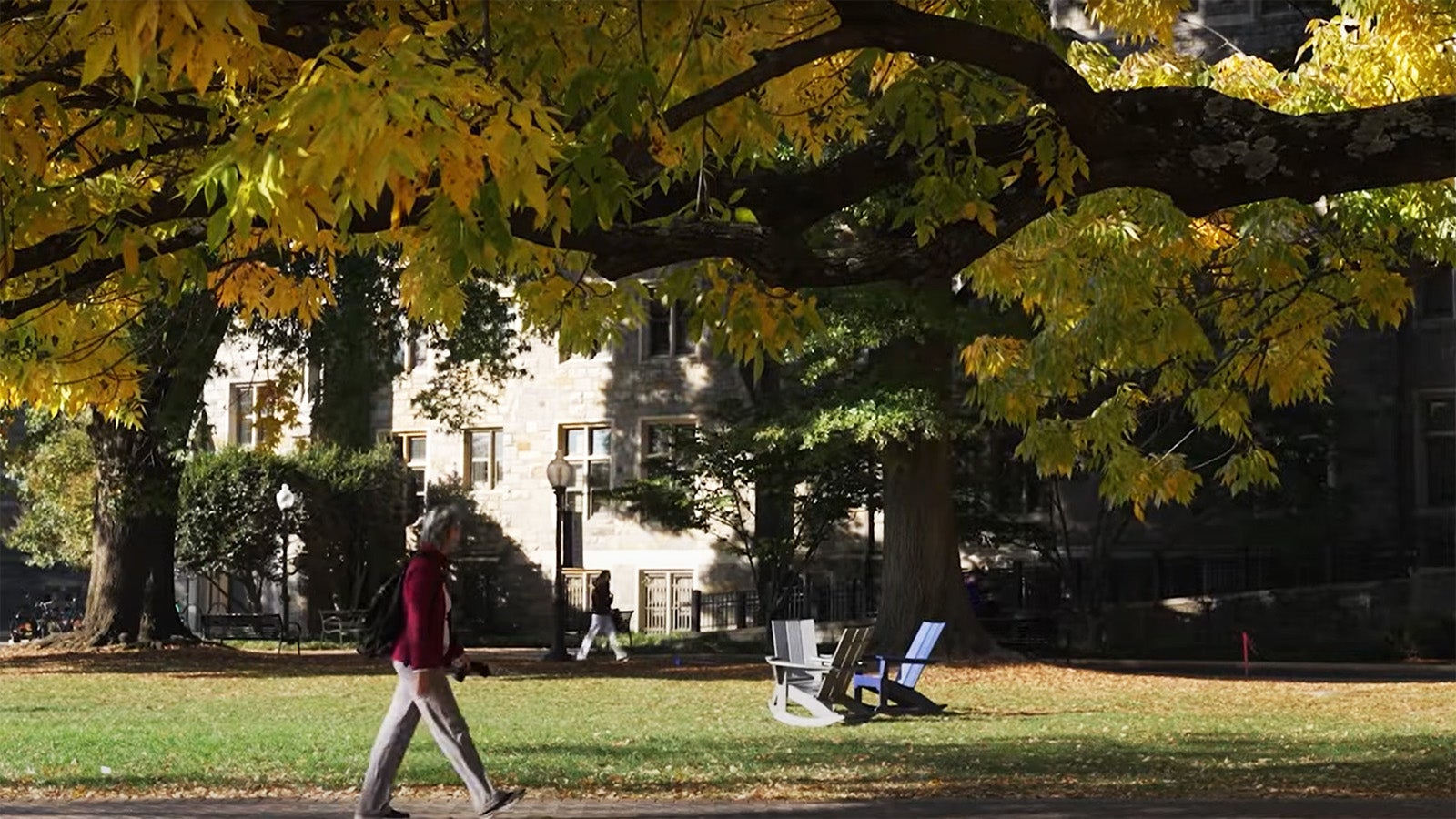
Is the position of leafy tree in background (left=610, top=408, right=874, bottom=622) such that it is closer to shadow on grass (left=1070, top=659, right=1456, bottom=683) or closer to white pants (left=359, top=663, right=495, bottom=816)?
shadow on grass (left=1070, top=659, right=1456, bottom=683)

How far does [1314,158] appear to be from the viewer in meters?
9.78

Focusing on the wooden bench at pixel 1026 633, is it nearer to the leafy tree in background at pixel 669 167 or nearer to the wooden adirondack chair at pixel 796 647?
the wooden adirondack chair at pixel 796 647

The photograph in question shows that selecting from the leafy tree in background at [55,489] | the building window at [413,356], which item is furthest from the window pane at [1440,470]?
the leafy tree in background at [55,489]

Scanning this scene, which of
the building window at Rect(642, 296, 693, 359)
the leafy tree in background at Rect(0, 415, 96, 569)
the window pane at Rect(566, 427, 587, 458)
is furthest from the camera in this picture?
the window pane at Rect(566, 427, 587, 458)

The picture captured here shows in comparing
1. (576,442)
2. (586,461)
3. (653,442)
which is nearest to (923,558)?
(653,442)

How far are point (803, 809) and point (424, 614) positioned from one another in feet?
8.41

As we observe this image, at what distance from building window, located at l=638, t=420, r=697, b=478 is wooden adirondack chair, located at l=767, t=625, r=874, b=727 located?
2097 cm

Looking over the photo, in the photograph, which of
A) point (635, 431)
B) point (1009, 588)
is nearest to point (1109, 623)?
point (1009, 588)

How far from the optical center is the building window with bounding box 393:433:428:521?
51.8m

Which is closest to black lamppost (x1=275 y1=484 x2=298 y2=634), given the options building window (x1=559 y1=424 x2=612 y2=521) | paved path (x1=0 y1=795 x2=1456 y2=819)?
building window (x1=559 y1=424 x2=612 y2=521)

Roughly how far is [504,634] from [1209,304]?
1343 inches

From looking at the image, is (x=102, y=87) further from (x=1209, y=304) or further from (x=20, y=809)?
(x=1209, y=304)

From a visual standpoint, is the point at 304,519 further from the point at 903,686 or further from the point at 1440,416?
the point at 903,686

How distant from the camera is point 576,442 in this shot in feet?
167
